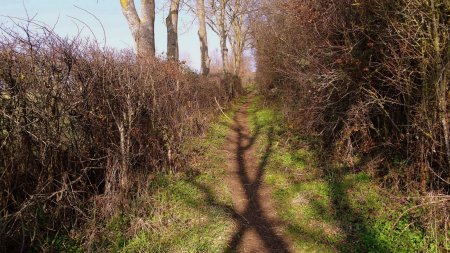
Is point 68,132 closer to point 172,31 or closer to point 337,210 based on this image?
point 337,210

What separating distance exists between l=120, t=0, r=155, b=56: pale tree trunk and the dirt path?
12.3 ft

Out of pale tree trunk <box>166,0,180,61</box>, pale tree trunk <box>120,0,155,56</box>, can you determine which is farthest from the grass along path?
pale tree trunk <box>166,0,180,61</box>

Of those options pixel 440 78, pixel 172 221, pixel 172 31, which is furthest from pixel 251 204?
pixel 172 31

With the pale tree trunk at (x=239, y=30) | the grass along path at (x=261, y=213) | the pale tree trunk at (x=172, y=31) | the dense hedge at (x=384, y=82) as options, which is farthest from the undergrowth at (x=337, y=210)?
the pale tree trunk at (x=239, y=30)

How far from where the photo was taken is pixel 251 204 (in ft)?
23.2

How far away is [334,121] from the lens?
334 inches

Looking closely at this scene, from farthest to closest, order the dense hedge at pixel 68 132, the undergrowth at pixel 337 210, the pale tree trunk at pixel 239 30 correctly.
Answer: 1. the pale tree trunk at pixel 239 30
2. the undergrowth at pixel 337 210
3. the dense hedge at pixel 68 132

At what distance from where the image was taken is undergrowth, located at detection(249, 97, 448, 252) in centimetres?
530

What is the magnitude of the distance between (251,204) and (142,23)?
20.5ft

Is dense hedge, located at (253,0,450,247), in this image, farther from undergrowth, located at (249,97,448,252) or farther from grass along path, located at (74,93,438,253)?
grass along path, located at (74,93,438,253)

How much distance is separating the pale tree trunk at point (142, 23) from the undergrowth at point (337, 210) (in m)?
4.81

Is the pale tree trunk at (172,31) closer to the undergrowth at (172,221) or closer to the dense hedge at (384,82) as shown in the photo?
the dense hedge at (384,82)

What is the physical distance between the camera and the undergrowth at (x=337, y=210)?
530cm

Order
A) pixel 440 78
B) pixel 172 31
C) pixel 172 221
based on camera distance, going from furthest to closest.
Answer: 1. pixel 172 31
2. pixel 172 221
3. pixel 440 78
